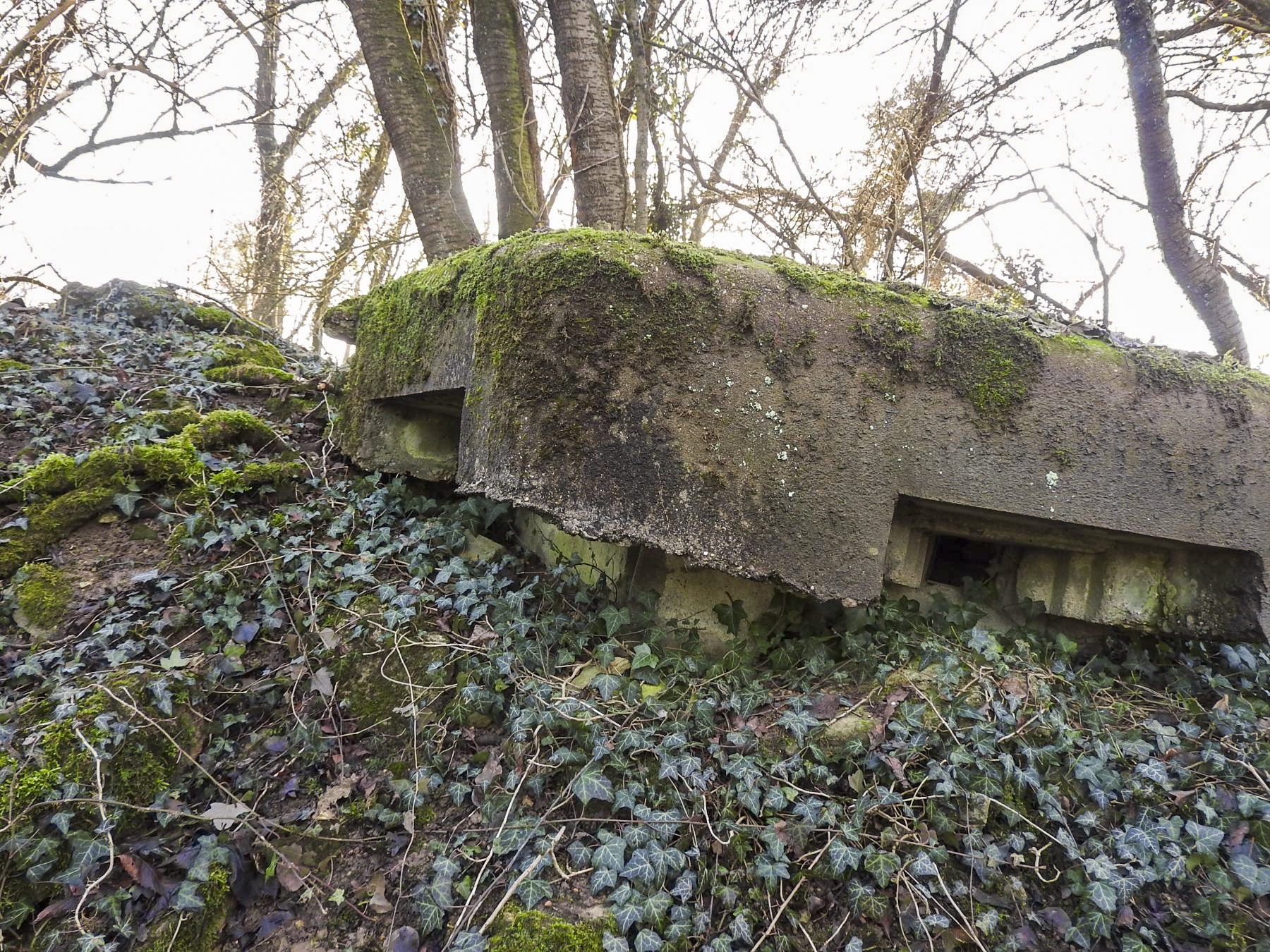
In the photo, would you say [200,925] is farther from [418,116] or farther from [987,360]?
[418,116]

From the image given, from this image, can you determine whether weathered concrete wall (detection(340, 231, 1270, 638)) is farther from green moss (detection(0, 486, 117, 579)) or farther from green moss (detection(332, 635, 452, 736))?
green moss (detection(0, 486, 117, 579))

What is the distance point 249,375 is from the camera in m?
3.79

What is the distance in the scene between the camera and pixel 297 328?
812 centimetres

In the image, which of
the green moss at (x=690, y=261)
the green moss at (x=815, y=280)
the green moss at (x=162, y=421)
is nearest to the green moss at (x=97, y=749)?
the green moss at (x=162, y=421)

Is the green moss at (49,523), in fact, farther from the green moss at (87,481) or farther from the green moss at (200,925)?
the green moss at (200,925)

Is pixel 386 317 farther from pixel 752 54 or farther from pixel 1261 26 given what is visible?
pixel 1261 26

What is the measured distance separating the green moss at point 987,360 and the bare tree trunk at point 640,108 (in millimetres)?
2578

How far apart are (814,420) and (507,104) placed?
341 cm

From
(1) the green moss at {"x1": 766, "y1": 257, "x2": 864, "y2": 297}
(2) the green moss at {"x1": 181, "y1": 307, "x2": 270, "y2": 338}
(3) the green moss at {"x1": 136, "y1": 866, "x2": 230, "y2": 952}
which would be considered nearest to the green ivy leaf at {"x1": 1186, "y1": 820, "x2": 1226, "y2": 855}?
(1) the green moss at {"x1": 766, "y1": 257, "x2": 864, "y2": 297}

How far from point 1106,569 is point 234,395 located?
4493mm

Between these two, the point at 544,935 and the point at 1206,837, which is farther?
the point at 1206,837

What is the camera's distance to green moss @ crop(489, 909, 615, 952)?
151cm

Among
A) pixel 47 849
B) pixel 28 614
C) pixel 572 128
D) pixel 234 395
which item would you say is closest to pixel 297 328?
pixel 234 395

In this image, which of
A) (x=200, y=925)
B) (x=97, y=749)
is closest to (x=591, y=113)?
(x=97, y=749)
